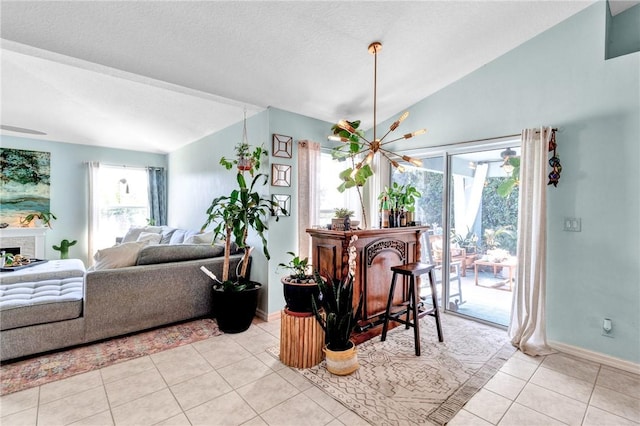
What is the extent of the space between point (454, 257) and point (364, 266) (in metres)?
1.53

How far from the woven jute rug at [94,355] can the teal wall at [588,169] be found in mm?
3562

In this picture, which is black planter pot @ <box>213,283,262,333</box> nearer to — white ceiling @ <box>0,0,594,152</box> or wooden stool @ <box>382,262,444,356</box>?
wooden stool @ <box>382,262,444,356</box>

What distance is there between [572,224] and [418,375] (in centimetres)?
203

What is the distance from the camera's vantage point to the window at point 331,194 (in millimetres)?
4461

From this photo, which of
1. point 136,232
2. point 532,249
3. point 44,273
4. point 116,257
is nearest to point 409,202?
point 532,249

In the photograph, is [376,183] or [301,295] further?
[376,183]

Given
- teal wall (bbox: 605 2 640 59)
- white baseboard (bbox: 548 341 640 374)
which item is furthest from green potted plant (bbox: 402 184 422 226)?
teal wall (bbox: 605 2 640 59)

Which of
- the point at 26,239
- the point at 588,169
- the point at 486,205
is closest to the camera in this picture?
the point at 588,169

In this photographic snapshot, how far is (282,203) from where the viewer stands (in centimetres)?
366

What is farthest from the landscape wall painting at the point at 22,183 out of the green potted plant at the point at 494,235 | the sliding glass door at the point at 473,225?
the green potted plant at the point at 494,235

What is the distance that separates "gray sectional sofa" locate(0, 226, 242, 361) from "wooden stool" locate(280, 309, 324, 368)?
58.0 inches

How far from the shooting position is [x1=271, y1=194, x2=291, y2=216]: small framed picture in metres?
3.59

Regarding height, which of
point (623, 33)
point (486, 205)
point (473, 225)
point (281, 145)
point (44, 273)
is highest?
point (623, 33)

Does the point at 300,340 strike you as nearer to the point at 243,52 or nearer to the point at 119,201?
the point at 243,52
